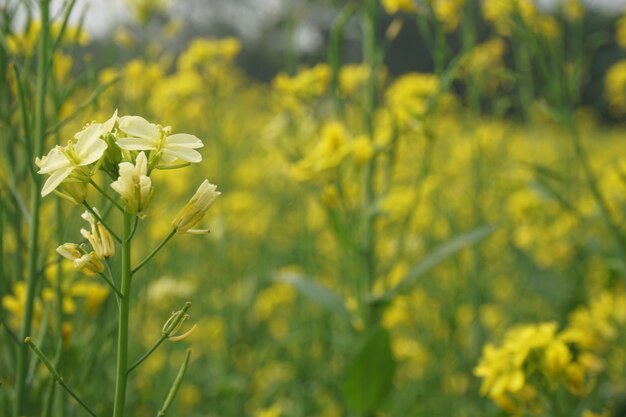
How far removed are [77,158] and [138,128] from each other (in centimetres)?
6

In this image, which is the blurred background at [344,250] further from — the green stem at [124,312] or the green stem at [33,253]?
the green stem at [124,312]

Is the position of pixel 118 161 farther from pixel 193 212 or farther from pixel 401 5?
pixel 401 5

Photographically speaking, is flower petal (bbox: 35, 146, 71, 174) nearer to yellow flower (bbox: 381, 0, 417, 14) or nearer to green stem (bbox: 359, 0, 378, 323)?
green stem (bbox: 359, 0, 378, 323)

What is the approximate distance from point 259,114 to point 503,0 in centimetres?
490

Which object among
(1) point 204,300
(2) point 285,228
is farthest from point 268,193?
(1) point 204,300

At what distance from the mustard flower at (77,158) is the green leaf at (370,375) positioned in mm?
754

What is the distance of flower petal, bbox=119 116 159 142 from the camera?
0.66 meters

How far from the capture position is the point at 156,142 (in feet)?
2.19

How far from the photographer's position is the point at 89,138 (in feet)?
2.16

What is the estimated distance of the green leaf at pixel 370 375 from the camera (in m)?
1.32

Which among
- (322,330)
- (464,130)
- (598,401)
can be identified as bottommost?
(598,401)

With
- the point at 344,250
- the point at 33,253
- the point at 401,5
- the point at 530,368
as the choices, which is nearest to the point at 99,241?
the point at 33,253

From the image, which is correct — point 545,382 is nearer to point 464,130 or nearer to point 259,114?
point 464,130

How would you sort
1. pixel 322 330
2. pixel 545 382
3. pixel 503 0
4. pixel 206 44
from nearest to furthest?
pixel 545 382 → pixel 503 0 → pixel 322 330 → pixel 206 44
